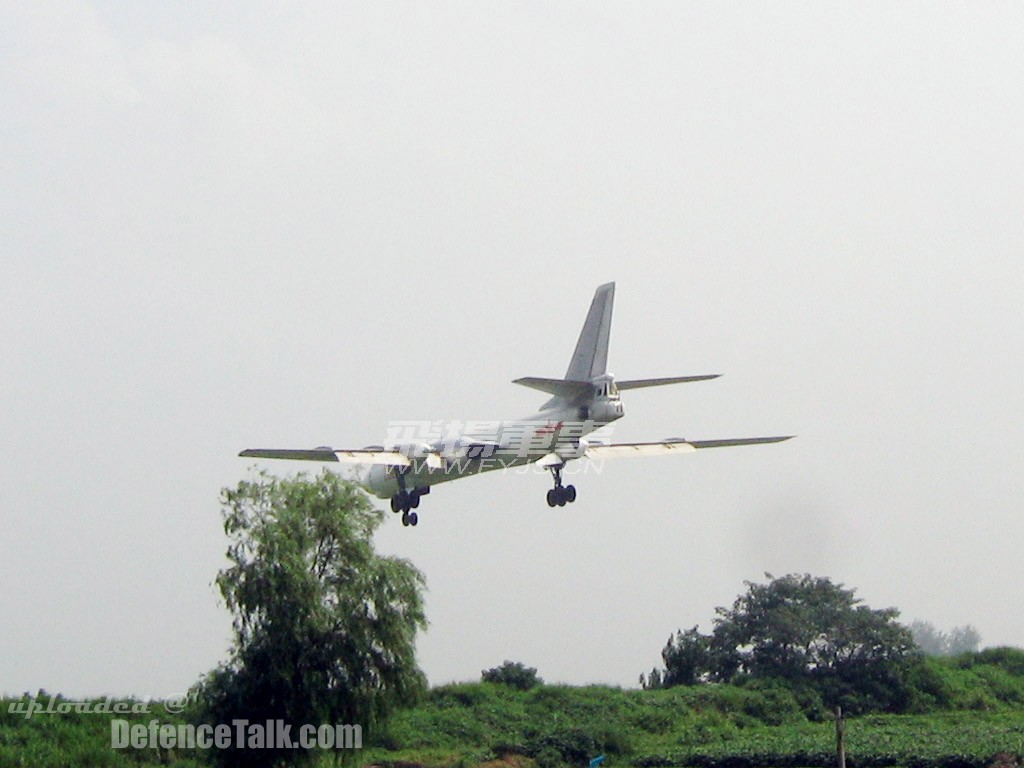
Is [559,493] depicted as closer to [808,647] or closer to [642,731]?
[642,731]

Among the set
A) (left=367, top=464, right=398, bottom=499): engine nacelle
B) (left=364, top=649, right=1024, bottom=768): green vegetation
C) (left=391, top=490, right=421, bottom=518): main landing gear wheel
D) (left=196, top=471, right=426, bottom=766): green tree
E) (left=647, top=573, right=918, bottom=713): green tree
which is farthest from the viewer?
(left=647, top=573, right=918, bottom=713): green tree

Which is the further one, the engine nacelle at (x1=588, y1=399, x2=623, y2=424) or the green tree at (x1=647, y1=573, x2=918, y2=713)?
the green tree at (x1=647, y1=573, x2=918, y2=713)

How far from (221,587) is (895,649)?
34.3 metres

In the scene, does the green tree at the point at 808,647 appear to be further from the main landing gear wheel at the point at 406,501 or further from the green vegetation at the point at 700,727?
the main landing gear wheel at the point at 406,501

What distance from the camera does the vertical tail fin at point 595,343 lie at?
137 ft

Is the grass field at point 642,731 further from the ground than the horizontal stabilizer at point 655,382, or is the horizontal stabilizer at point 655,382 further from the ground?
the horizontal stabilizer at point 655,382

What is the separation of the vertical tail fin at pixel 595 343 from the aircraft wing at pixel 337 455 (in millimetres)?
6387

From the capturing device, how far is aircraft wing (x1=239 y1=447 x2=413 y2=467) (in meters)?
43.4

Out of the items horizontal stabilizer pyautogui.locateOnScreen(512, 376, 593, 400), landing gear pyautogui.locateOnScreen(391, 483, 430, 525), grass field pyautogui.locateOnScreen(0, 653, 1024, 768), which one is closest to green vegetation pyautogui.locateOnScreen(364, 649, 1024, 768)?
grass field pyautogui.locateOnScreen(0, 653, 1024, 768)

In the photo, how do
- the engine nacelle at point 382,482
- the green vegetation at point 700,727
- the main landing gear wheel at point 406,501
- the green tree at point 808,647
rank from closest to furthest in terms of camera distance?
1. the green vegetation at point 700,727
2. the main landing gear wheel at point 406,501
3. the engine nacelle at point 382,482
4. the green tree at point 808,647

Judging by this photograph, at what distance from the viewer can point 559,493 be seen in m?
42.7

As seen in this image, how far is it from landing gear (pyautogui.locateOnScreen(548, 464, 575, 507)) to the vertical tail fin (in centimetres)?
272

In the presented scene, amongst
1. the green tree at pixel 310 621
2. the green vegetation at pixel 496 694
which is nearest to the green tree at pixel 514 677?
the green vegetation at pixel 496 694

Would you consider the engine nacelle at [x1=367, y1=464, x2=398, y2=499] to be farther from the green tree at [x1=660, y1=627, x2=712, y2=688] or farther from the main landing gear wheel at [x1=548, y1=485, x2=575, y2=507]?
the green tree at [x1=660, y1=627, x2=712, y2=688]
